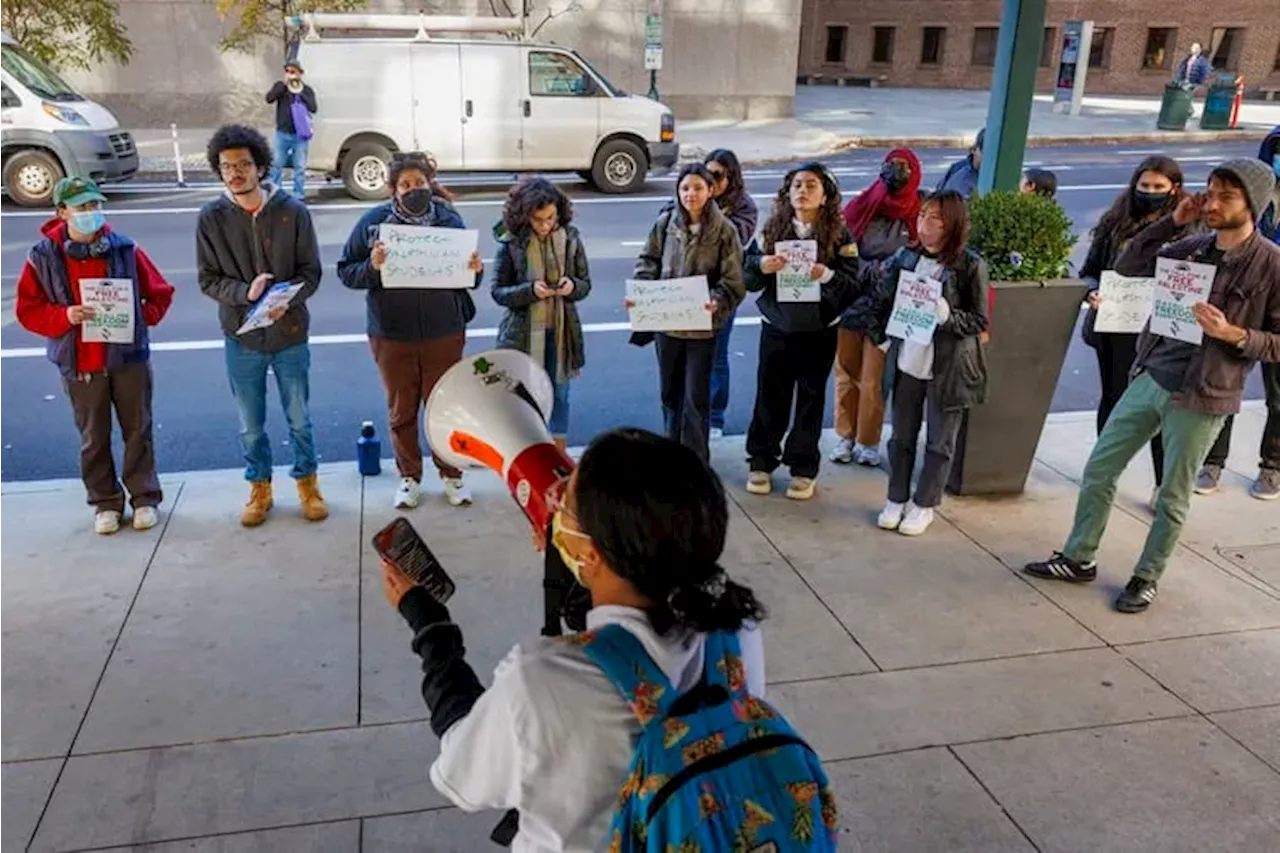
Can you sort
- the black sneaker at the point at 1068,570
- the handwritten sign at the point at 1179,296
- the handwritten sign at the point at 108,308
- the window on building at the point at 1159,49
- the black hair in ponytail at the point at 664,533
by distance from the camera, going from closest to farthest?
the black hair in ponytail at the point at 664,533
the handwritten sign at the point at 1179,296
the handwritten sign at the point at 108,308
the black sneaker at the point at 1068,570
the window on building at the point at 1159,49

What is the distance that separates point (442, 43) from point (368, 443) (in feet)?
36.0

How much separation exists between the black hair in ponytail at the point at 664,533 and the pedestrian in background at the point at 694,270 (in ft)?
12.3

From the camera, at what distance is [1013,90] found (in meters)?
6.35

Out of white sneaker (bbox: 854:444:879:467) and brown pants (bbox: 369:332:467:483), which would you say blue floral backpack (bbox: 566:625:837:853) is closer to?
brown pants (bbox: 369:332:467:483)

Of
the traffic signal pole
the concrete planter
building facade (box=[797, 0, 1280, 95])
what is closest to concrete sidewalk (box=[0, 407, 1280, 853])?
the concrete planter

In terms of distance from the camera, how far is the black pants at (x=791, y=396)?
18.5 feet

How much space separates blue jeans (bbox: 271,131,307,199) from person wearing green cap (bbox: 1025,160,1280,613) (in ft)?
41.7

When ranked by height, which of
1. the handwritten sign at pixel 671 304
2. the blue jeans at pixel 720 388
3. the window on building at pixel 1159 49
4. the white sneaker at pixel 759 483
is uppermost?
the window on building at pixel 1159 49

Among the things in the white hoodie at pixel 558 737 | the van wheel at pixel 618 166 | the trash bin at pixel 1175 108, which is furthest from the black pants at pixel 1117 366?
the trash bin at pixel 1175 108

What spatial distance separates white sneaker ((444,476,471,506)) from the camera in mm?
5645

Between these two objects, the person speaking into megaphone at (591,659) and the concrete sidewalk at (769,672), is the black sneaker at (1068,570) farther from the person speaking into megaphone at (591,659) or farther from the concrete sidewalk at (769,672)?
the person speaking into megaphone at (591,659)

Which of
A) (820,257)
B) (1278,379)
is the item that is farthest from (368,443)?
(1278,379)

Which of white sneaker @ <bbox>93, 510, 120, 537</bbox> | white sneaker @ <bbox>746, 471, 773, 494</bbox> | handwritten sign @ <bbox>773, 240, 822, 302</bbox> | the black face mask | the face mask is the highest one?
the black face mask

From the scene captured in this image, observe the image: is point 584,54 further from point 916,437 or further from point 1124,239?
point 916,437
